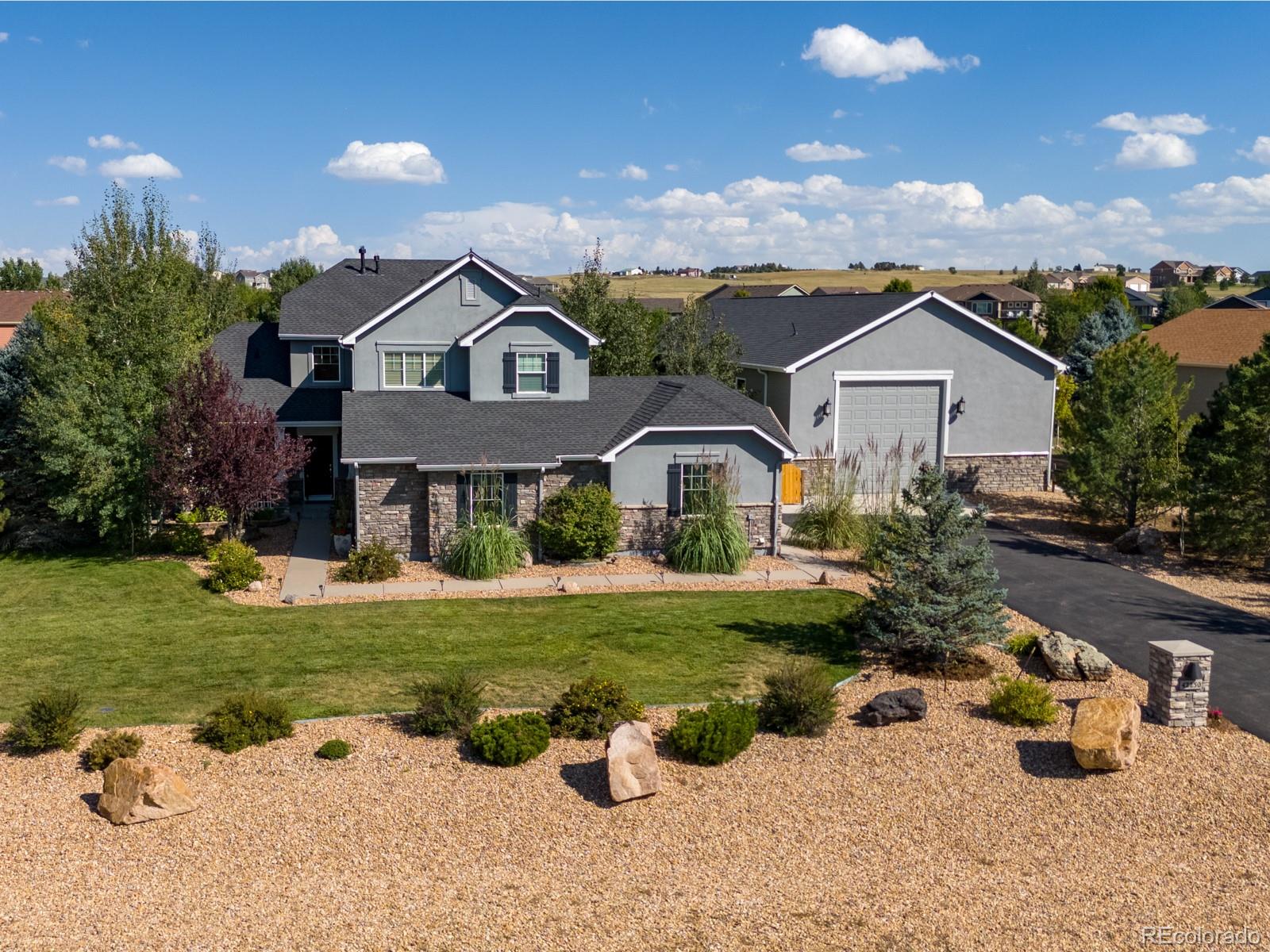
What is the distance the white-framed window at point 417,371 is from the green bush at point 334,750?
14.8 m

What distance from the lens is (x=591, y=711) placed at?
13.2 meters

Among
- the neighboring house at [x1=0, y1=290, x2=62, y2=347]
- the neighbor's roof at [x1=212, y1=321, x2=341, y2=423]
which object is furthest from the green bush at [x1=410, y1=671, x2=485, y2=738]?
the neighboring house at [x1=0, y1=290, x2=62, y2=347]

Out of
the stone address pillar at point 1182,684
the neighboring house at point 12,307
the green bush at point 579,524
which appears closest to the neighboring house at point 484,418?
the green bush at point 579,524

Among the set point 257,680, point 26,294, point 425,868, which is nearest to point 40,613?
point 257,680

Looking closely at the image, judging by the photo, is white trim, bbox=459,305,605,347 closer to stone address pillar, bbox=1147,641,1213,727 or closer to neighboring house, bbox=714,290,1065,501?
neighboring house, bbox=714,290,1065,501

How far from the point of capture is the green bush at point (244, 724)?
12.6m

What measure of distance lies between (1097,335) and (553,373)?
3490 cm

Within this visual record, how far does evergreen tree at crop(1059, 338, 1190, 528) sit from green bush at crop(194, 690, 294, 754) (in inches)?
772

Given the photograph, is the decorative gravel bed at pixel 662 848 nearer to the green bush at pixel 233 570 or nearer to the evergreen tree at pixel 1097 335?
the green bush at pixel 233 570

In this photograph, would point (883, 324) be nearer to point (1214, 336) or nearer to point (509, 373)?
point (509, 373)

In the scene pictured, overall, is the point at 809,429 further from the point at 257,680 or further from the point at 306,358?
the point at 257,680

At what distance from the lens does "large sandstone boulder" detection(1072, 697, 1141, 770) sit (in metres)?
12.2

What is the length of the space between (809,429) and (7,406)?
68.8ft

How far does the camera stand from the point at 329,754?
40.5 feet
